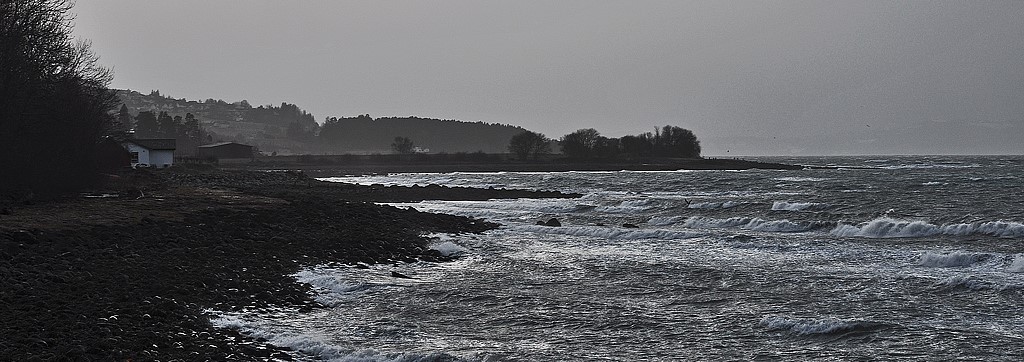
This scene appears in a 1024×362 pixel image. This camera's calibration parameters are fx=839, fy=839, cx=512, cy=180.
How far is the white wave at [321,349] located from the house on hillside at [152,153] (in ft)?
219

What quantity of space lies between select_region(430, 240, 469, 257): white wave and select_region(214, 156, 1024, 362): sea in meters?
0.11

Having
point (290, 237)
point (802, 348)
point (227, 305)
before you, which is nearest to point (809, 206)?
point (290, 237)

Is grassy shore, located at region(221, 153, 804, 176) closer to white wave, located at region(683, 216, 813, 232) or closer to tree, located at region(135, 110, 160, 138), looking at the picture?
tree, located at region(135, 110, 160, 138)

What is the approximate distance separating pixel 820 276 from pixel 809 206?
26.0m

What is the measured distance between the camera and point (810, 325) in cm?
1512

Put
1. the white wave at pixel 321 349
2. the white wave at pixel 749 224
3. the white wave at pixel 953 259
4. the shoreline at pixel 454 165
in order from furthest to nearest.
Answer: the shoreline at pixel 454 165
the white wave at pixel 749 224
the white wave at pixel 953 259
the white wave at pixel 321 349

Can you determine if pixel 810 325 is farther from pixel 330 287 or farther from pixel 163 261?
pixel 163 261

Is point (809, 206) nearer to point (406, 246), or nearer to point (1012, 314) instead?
point (406, 246)

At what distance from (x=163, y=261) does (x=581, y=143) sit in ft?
460

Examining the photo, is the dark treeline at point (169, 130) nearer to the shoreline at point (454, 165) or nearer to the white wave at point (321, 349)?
the shoreline at point (454, 165)

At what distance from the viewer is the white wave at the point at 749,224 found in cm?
3631

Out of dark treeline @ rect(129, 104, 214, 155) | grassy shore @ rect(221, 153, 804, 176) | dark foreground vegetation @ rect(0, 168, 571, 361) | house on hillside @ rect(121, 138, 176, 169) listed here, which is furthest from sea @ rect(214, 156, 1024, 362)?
dark treeline @ rect(129, 104, 214, 155)

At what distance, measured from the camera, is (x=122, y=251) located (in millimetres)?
19531

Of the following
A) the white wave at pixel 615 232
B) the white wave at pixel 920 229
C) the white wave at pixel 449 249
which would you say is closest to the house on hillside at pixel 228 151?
the white wave at pixel 615 232
